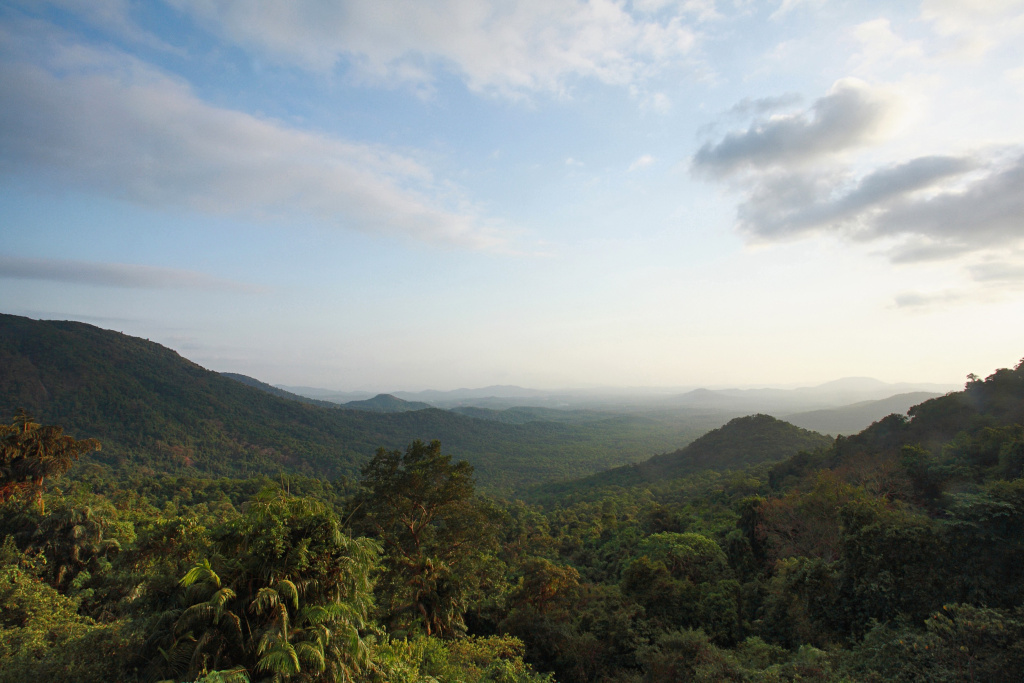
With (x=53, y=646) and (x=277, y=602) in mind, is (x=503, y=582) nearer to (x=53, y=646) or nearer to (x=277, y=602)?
(x=277, y=602)

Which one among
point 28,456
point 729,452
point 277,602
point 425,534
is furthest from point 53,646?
point 729,452

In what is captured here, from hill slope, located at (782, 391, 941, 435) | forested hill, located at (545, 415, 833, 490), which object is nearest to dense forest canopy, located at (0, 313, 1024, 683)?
forested hill, located at (545, 415, 833, 490)

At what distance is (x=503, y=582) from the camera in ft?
55.0

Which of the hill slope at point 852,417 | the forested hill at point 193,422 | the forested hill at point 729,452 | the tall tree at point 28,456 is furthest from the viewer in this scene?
the hill slope at point 852,417

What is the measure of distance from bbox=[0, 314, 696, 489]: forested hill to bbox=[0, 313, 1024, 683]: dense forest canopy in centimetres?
5586

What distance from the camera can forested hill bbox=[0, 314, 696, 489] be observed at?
73.0 metres

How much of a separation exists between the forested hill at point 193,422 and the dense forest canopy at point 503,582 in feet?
183

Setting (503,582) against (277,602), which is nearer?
(277,602)

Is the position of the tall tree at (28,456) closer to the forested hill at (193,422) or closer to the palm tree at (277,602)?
the palm tree at (277,602)

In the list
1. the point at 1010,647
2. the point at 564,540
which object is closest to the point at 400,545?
the point at 1010,647

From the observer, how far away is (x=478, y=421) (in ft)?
466

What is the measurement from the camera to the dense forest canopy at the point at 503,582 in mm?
6156

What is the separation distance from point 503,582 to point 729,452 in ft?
170

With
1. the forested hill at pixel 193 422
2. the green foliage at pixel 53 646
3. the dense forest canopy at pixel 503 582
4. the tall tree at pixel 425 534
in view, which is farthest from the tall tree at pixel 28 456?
the forested hill at pixel 193 422
